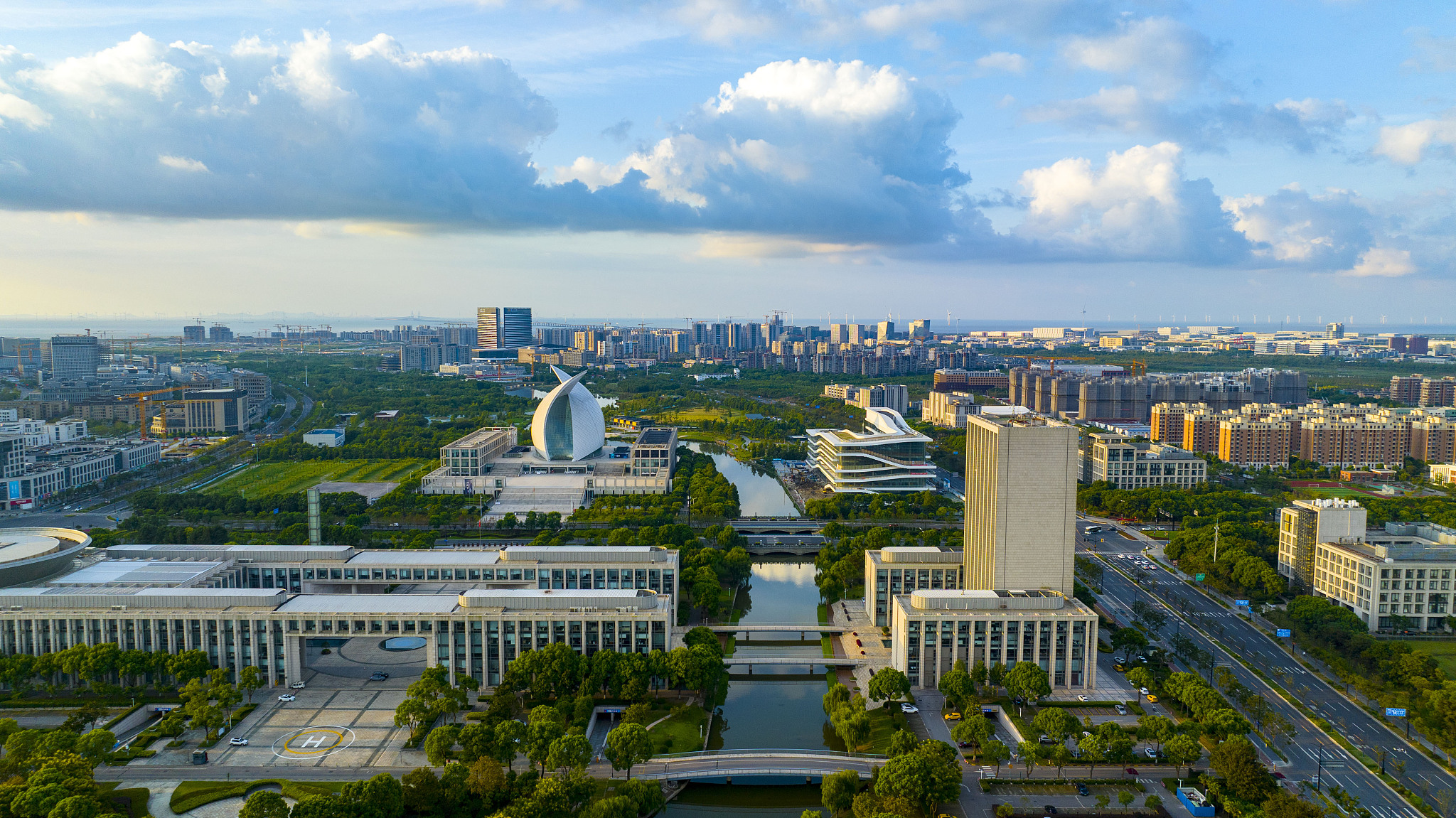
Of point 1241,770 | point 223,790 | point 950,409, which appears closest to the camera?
point 1241,770

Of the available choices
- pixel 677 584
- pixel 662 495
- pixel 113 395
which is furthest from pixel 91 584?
pixel 113 395

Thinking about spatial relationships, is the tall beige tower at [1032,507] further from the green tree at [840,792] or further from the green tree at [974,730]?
the green tree at [840,792]

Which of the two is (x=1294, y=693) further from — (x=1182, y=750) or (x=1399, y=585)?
(x=1399, y=585)

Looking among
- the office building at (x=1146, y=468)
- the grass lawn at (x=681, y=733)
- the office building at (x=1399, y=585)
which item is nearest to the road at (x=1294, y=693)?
the office building at (x=1399, y=585)

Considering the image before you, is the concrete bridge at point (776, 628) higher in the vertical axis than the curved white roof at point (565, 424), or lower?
lower

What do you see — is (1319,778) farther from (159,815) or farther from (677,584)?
(159,815)

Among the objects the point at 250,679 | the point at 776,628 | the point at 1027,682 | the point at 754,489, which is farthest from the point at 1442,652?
the point at 754,489

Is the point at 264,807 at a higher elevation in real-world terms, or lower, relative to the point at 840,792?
higher
